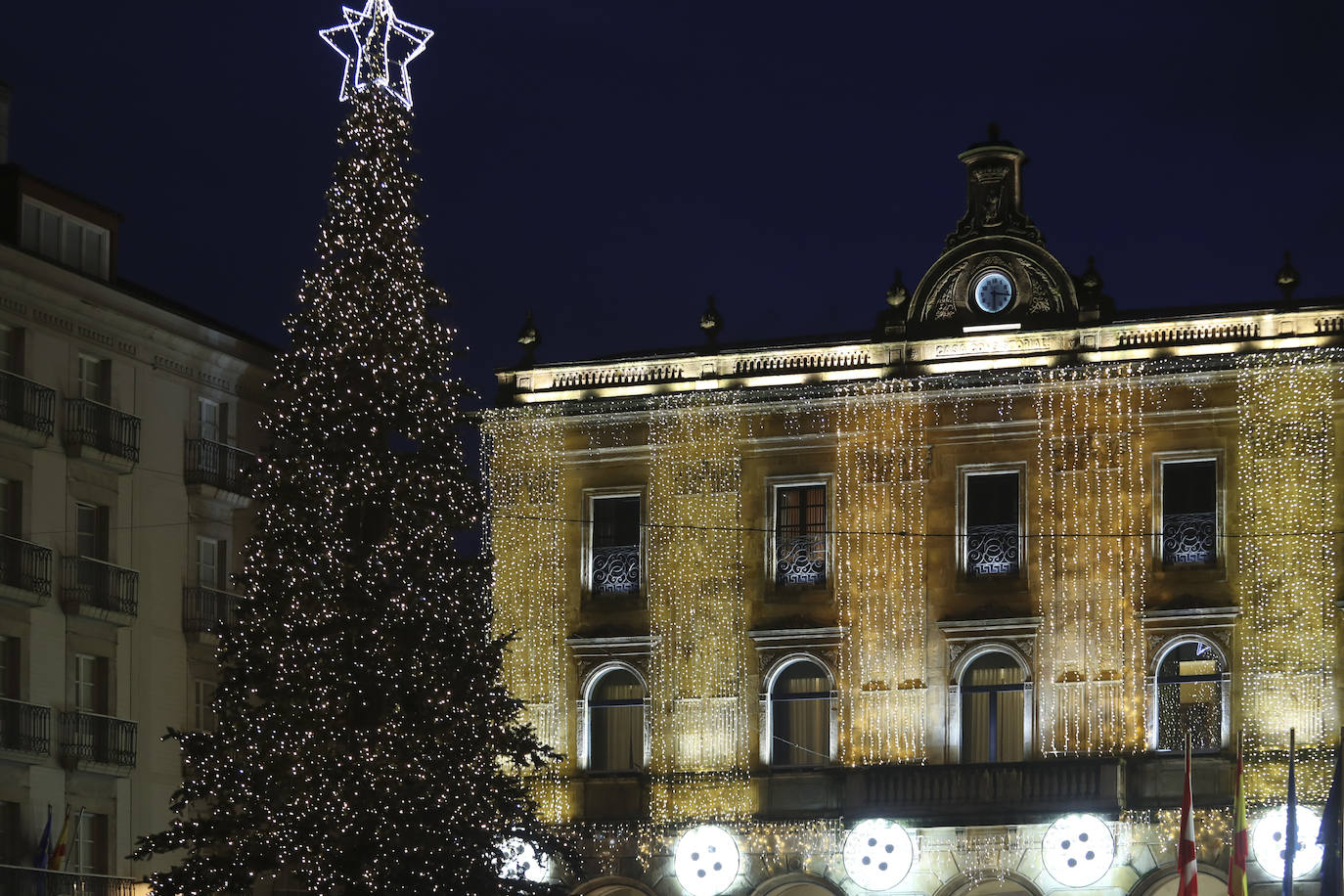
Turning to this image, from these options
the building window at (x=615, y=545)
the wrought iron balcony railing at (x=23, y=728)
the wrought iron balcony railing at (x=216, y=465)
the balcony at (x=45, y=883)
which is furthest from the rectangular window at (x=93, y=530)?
the building window at (x=615, y=545)

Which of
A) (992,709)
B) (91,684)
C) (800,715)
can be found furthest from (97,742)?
(992,709)

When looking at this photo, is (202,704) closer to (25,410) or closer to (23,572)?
(23,572)

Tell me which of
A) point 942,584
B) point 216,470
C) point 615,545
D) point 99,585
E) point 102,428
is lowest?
point 99,585

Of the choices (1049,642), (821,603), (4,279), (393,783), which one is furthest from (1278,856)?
(4,279)

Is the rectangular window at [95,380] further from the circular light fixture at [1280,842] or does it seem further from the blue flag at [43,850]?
the circular light fixture at [1280,842]

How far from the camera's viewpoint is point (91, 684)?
45.8 meters

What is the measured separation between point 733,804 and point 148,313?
14.7m

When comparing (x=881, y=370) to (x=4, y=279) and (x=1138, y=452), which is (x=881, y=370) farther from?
(x=4, y=279)

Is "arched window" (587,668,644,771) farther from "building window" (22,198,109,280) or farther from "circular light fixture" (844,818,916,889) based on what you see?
"building window" (22,198,109,280)

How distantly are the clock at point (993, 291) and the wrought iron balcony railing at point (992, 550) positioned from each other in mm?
4258

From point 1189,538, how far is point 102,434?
65.7ft

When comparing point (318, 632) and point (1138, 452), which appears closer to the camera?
point (318, 632)

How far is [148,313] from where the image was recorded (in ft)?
156

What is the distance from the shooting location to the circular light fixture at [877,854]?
5066 centimetres
